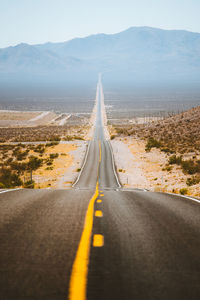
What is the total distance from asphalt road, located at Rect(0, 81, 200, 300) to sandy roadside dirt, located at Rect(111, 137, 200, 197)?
1491 cm

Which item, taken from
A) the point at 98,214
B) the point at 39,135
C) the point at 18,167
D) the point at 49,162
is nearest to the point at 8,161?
the point at 18,167

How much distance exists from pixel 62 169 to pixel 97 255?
39.2 m

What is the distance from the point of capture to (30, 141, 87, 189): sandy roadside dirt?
3298 cm

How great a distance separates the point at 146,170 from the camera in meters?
40.1

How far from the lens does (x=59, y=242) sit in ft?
12.7

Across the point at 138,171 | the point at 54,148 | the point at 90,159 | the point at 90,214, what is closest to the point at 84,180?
the point at 138,171

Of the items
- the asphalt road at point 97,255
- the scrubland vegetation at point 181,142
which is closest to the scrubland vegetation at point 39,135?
the scrubland vegetation at point 181,142

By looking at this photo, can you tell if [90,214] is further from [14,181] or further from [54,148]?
[54,148]

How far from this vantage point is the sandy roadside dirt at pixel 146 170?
2917 cm

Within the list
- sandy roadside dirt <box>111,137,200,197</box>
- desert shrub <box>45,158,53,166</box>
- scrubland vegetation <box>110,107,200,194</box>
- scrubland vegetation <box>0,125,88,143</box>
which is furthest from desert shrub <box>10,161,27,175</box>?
scrubland vegetation <box>0,125,88,143</box>

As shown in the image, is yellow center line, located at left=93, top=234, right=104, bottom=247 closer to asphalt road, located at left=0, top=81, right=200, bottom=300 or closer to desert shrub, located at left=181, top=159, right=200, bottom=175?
asphalt road, located at left=0, top=81, right=200, bottom=300

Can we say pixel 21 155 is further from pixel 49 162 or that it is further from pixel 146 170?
pixel 146 170

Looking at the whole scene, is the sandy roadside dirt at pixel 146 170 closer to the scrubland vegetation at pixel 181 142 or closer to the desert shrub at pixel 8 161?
the scrubland vegetation at pixel 181 142

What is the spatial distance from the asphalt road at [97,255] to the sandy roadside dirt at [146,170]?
587 inches
